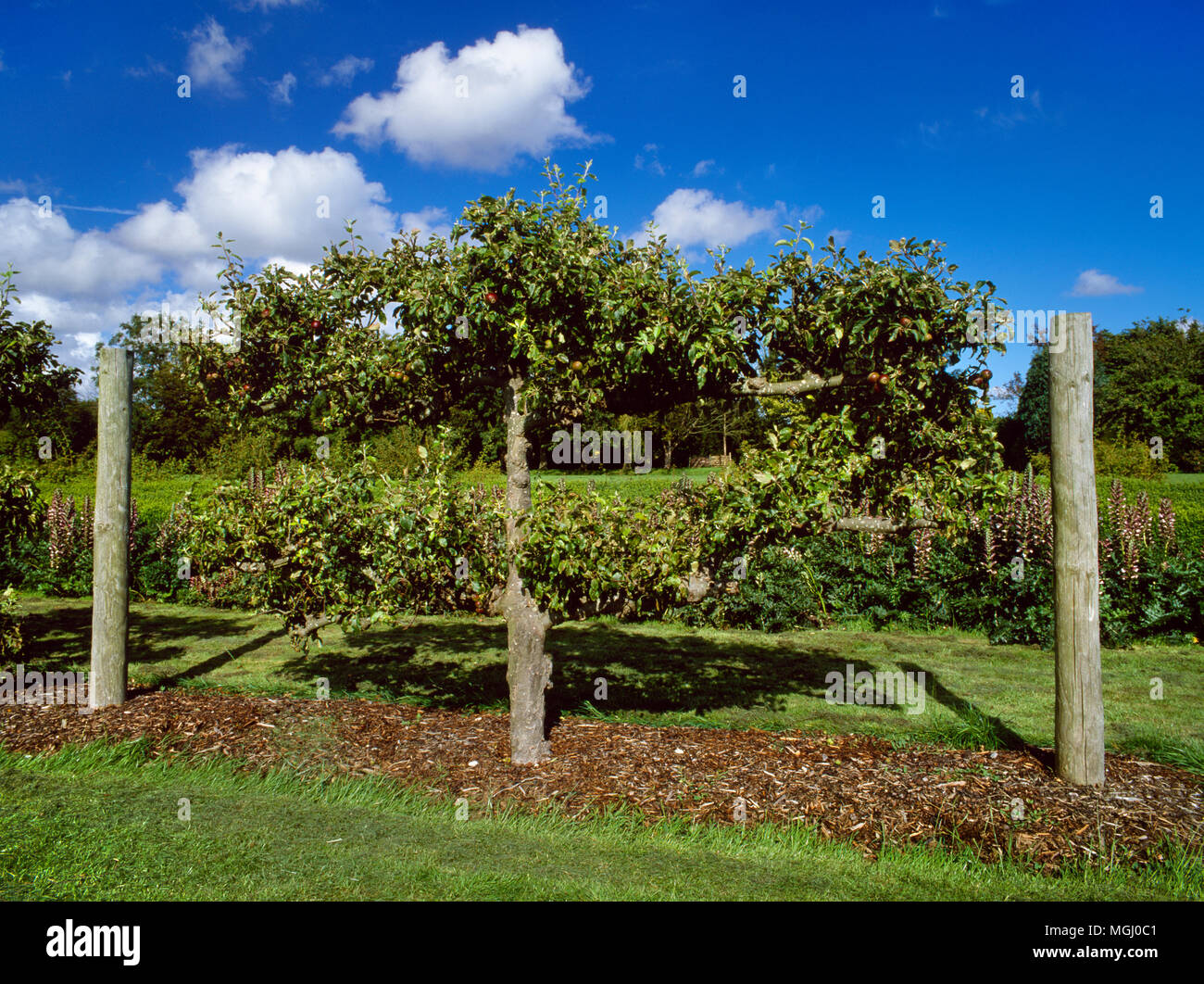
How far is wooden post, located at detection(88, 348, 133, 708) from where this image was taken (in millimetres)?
6863

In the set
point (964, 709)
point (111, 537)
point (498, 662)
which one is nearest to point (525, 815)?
point (498, 662)

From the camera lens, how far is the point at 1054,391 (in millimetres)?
5074

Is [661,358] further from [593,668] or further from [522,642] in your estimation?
[593,668]

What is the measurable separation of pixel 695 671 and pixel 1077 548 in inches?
168

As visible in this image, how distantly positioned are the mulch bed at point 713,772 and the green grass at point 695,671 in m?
0.58

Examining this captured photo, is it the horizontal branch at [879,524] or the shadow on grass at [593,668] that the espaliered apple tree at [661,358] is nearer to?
the horizontal branch at [879,524]

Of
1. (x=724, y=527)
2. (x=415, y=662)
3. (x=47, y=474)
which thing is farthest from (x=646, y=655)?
(x=47, y=474)

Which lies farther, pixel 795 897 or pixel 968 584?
pixel 968 584

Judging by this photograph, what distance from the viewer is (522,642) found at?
563 cm

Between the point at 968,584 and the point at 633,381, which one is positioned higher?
the point at 633,381

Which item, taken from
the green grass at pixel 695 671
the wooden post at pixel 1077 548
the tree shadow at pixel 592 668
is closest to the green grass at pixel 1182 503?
the green grass at pixel 695 671
